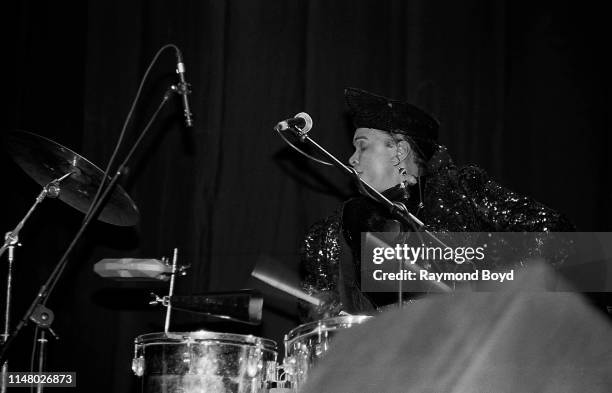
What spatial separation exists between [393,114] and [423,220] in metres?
0.46

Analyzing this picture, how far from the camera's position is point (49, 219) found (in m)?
3.60

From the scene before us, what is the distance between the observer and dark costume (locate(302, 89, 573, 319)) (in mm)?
2816

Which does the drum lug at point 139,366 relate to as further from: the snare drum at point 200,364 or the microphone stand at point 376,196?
the microphone stand at point 376,196

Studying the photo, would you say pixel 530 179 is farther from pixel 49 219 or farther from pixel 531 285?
pixel 531 285

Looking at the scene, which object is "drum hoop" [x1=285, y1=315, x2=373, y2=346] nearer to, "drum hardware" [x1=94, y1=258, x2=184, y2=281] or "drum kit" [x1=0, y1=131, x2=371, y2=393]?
"drum kit" [x1=0, y1=131, x2=371, y2=393]

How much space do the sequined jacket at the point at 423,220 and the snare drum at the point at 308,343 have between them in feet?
1.51

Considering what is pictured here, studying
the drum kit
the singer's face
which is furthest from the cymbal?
the singer's face

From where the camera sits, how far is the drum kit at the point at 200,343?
236cm

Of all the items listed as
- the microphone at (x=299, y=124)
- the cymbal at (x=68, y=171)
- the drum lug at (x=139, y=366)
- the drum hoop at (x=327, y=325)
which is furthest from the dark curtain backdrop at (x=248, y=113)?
the microphone at (x=299, y=124)

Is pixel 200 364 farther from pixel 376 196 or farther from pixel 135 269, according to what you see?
pixel 376 196

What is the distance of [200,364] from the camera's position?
2.42 metres

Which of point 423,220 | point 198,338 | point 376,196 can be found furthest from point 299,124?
point 423,220

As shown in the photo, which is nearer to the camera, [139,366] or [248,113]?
[139,366]

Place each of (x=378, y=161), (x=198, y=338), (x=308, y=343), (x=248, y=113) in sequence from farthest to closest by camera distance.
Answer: (x=248, y=113), (x=378, y=161), (x=198, y=338), (x=308, y=343)
